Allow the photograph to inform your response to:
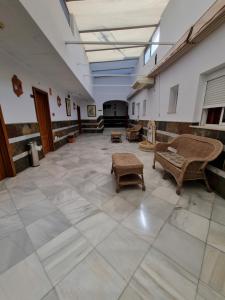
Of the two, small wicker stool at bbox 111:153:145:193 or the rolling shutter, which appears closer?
small wicker stool at bbox 111:153:145:193

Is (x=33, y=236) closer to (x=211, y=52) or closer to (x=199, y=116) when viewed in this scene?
(x=199, y=116)

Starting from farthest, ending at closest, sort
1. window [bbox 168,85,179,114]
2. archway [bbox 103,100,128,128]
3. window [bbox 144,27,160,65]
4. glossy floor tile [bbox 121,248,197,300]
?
A: 1. archway [bbox 103,100,128,128]
2. window [bbox 144,27,160,65]
3. window [bbox 168,85,179,114]
4. glossy floor tile [bbox 121,248,197,300]

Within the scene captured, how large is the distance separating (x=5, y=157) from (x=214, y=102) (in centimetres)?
442

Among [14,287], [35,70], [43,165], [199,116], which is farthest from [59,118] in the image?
[14,287]

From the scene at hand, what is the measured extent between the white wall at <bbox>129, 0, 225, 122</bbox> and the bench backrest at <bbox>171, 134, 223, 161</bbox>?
0.58 m

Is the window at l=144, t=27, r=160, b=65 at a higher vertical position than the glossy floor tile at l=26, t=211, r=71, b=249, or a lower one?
higher

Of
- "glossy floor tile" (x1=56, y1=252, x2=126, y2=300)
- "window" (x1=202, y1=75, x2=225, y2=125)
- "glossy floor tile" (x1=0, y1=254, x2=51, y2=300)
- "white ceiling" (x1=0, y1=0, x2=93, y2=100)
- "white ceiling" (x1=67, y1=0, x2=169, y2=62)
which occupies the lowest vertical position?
"glossy floor tile" (x1=0, y1=254, x2=51, y2=300)

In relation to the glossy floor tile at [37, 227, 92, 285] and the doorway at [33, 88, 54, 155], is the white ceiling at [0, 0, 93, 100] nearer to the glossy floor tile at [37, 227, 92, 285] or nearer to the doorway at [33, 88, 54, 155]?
the doorway at [33, 88, 54, 155]

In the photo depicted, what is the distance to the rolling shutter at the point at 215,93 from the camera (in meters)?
2.44

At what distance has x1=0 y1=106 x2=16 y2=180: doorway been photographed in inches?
110

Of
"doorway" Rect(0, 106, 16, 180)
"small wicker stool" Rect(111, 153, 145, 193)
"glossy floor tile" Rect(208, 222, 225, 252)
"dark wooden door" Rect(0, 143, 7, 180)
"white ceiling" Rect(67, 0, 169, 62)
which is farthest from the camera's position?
"white ceiling" Rect(67, 0, 169, 62)

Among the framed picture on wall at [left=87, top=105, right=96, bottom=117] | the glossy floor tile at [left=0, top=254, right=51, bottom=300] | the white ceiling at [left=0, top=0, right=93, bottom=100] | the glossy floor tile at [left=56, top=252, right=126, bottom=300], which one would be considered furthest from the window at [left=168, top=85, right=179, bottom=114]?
the framed picture on wall at [left=87, top=105, right=96, bottom=117]

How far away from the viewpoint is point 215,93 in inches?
102

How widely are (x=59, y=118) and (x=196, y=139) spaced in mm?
5222
